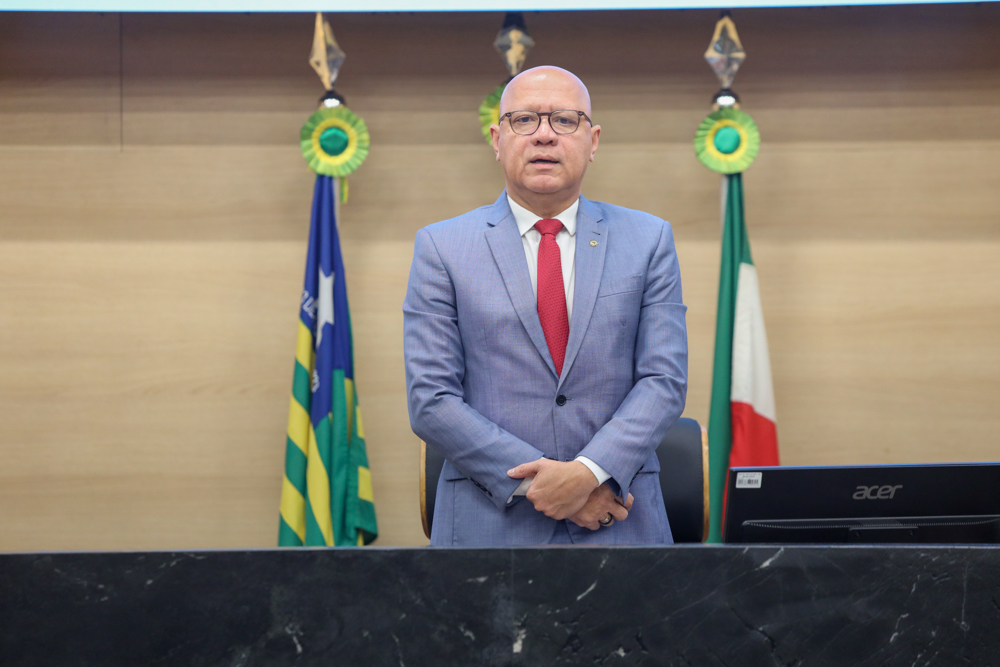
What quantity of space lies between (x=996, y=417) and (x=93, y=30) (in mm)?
3845

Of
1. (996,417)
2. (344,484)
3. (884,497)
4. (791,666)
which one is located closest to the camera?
(791,666)

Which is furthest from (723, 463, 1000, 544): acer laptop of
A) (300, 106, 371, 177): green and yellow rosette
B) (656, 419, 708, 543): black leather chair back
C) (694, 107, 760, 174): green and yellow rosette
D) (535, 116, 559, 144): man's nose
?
(300, 106, 371, 177): green and yellow rosette

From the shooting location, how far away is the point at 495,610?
98 centimetres

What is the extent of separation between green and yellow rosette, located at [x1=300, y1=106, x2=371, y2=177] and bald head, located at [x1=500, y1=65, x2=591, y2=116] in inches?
57.7

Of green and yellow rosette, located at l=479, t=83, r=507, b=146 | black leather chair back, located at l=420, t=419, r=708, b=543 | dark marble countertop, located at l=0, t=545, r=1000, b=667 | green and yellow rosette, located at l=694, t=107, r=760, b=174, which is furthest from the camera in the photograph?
green and yellow rosette, located at l=694, t=107, r=760, b=174

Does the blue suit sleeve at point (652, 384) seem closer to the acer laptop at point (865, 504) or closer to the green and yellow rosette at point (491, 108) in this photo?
the acer laptop at point (865, 504)

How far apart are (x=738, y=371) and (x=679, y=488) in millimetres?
1286

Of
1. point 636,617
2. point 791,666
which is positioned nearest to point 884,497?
point 791,666

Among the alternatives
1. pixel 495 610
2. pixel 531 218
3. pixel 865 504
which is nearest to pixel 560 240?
pixel 531 218

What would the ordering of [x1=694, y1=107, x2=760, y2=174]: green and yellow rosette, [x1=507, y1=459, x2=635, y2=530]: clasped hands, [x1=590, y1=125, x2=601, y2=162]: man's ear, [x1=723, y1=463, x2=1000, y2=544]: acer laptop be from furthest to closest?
[x1=694, y1=107, x2=760, y2=174]: green and yellow rosette < [x1=590, y1=125, x2=601, y2=162]: man's ear < [x1=507, y1=459, x2=635, y2=530]: clasped hands < [x1=723, y1=463, x2=1000, y2=544]: acer laptop

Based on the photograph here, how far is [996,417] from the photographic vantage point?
322 cm

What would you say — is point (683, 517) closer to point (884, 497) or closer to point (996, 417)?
point (884, 497)

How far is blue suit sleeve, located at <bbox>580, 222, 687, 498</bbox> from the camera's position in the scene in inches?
58.2

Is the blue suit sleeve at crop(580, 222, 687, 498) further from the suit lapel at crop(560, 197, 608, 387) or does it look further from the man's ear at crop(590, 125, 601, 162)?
the man's ear at crop(590, 125, 601, 162)
